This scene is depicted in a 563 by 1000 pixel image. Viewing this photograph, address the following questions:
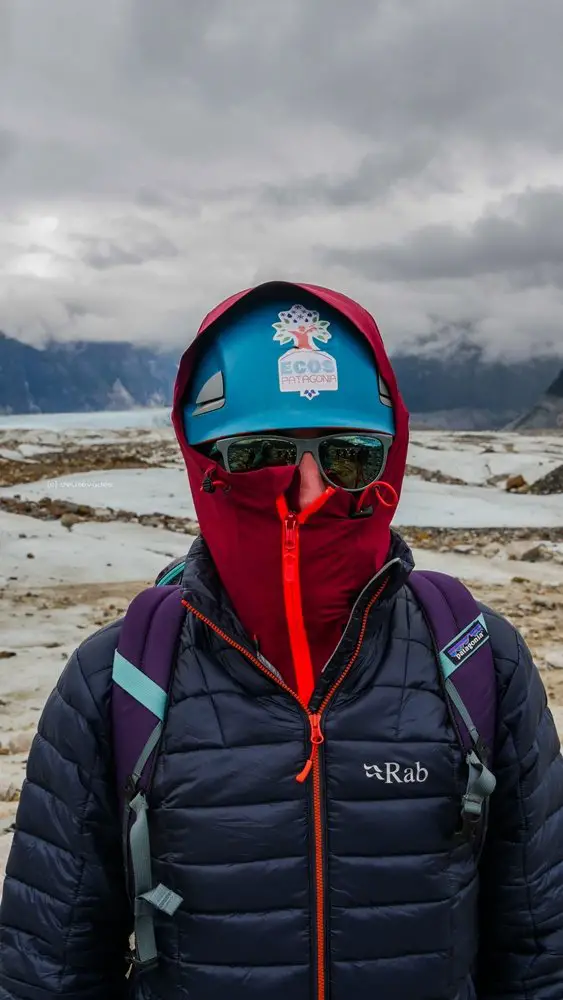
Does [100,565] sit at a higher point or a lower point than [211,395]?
lower

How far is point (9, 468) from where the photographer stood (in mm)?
21562

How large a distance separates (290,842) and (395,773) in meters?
0.25

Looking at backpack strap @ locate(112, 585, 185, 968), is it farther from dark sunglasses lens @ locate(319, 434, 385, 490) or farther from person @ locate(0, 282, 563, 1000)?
dark sunglasses lens @ locate(319, 434, 385, 490)

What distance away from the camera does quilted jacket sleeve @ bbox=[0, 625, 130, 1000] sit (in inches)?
61.0

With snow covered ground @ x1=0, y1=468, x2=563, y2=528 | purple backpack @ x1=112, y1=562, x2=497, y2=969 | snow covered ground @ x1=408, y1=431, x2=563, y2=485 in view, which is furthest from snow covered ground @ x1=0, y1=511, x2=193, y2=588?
snow covered ground @ x1=408, y1=431, x2=563, y2=485

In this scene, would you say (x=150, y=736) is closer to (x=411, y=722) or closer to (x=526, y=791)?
(x=411, y=722)

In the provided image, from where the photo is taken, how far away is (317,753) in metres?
1.51

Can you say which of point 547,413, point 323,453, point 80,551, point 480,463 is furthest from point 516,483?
point 547,413

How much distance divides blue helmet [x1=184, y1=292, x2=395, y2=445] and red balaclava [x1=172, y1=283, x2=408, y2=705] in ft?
0.13

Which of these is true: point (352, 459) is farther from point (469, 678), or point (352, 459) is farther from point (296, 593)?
point (469, 678)

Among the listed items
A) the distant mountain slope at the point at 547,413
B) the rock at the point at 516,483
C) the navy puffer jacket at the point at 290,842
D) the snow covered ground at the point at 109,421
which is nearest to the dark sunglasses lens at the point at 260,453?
the navy puffer jacket at the point at 290,842

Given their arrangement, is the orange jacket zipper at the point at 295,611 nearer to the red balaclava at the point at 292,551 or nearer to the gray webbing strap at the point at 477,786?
the red balaclava at the point at 292,551

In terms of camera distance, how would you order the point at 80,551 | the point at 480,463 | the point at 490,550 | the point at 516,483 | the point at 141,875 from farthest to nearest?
the point at 480,463
the point at 516,483
the point at 490,550
the point at 80,551
the point at 141,875

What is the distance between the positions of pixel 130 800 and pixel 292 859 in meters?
0.34
